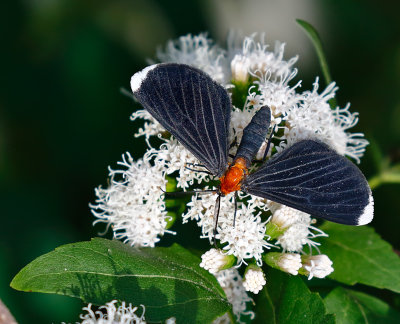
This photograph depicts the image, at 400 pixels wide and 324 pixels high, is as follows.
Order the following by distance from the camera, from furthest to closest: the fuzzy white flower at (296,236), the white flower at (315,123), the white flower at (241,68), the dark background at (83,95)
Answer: the dark background at (83,95), the white flower at (241,68), the white flower at (315,123), the fuzzy white flower at (296,236)

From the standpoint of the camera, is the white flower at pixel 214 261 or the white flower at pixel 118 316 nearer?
the white flower at pixel 118 316

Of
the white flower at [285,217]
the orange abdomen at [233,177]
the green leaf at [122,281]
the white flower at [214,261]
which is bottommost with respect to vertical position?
the green leaf at [122,281]

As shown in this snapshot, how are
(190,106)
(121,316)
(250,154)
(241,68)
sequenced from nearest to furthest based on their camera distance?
(121,316), (250,154), (190,106), (241,68)

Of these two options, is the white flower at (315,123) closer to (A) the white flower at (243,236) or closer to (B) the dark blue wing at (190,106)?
(B) the dark blue wing at (190,106)

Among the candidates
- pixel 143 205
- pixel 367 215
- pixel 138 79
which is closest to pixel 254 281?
pixel 367 215

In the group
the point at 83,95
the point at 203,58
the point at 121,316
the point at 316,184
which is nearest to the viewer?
the point at 121,316

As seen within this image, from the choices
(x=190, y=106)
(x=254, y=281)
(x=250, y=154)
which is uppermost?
(x=190, y=106)

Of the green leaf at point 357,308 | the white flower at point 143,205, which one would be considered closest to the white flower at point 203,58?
the white flower at point 143,205

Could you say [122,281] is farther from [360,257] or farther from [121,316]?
[360,257]
